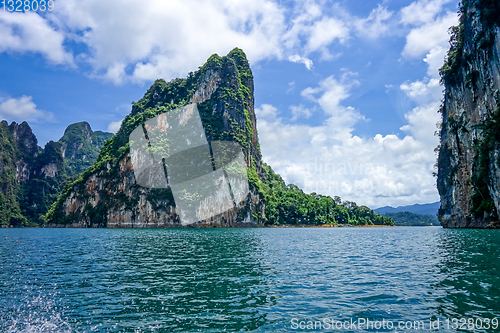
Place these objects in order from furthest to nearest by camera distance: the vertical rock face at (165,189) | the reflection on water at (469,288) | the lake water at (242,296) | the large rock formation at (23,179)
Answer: the large rock formation at (23,179) → the vertical rock face at (165,189) → the reflection on water at (469,288) → the lake water at (242,296)

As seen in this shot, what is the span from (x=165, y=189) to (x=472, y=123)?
96.8 meters

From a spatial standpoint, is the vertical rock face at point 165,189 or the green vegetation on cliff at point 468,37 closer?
the green vegetation on cliff at point 468,37

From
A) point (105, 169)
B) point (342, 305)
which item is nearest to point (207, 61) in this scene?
point (105, 169)

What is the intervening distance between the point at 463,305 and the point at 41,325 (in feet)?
47.3

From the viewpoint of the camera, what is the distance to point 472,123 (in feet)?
194

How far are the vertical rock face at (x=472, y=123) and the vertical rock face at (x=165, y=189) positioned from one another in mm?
69341

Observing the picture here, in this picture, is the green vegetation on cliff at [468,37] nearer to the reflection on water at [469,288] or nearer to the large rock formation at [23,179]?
the reflection on water at [469,288]

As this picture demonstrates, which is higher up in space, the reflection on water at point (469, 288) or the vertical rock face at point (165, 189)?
the vertical rock face at point (165, 189)

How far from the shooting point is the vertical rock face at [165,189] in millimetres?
111625

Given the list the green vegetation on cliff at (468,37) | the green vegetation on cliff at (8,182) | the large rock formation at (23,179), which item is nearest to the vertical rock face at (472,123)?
the green vegetation on cliff at (468,37)

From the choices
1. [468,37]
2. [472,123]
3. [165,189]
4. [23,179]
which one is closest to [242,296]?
[472,123]

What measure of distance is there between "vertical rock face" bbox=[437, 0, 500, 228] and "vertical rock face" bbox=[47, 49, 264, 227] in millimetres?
69341

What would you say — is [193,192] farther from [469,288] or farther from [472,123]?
[469,288]

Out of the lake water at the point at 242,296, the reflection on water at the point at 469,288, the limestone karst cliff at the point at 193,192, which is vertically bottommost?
the lake water at the point at 242,296
